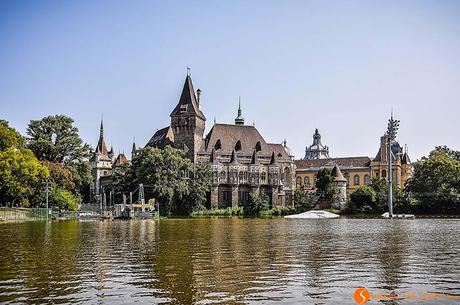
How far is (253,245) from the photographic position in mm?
25484

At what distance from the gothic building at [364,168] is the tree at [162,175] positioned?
4954cm

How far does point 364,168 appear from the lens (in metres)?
140

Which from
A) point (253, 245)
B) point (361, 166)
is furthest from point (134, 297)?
point (361, 166)

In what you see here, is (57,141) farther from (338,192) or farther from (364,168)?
(364,168)

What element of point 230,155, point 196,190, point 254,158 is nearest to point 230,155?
point 230,155

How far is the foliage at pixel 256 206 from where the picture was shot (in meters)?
102

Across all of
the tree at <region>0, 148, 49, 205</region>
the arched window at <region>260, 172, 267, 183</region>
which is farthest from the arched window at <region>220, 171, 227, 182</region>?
the tree at <region>0, 148, 49, 205</region>

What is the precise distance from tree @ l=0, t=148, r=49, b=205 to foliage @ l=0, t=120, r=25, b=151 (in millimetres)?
813

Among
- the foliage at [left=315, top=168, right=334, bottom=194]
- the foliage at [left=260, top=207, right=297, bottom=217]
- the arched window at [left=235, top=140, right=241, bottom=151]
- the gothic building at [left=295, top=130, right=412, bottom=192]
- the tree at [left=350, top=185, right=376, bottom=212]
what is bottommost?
the foliage at [left=260, top=207, right=297, bottom=217]

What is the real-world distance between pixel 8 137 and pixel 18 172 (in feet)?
12.5

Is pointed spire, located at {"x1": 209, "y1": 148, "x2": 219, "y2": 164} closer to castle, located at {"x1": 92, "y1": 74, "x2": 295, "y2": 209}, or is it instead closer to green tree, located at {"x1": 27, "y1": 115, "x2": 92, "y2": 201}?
castle, located at {"x1": 92, "y1": 74, "x2": 295, "y2": 209}

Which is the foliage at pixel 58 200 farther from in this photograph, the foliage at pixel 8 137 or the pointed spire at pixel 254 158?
the pointed spire at pixel 254 158

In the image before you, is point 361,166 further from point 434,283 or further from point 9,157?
point 434,283

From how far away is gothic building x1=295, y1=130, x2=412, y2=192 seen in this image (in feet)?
440
